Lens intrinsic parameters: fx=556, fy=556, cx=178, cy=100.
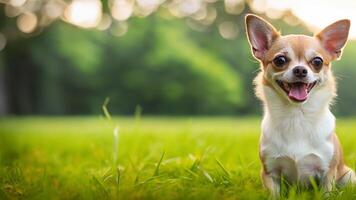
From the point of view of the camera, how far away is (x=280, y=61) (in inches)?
118

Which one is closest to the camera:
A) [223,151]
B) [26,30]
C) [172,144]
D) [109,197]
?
[109,197]

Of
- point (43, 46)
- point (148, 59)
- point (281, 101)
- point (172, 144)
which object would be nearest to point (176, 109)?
point (148, 59)

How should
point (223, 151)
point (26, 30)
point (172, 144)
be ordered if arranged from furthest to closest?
point (26, 30)
point (172, 144)
point (223, 151)

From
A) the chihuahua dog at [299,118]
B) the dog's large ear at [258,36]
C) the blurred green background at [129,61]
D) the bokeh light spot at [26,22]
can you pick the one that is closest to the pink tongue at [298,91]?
the chihuahua dog at [299,118]

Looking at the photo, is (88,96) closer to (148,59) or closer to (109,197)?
(148,59)

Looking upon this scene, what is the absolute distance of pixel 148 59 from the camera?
22094mm

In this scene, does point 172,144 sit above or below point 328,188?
below

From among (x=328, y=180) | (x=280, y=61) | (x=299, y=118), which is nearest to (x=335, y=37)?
(x=280, y=61)

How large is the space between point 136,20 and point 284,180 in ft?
67.5

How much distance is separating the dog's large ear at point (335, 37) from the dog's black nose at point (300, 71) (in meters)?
0.40

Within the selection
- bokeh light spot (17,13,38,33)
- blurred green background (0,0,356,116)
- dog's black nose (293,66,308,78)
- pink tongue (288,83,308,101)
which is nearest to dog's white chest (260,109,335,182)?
pink tongue (288,83,308,101)

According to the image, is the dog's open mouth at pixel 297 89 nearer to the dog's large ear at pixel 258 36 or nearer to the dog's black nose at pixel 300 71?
the dog's black nose at pixel 300 71

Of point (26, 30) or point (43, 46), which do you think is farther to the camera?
→ point (43, 46)

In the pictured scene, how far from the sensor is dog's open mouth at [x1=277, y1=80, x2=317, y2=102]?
2.93 meters
